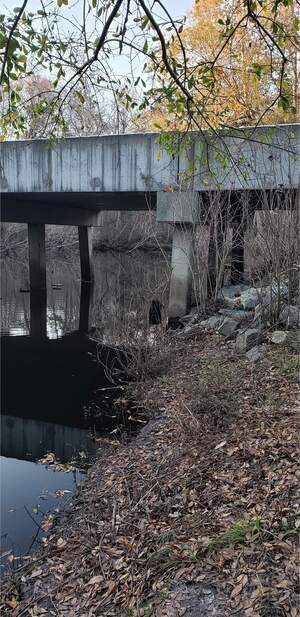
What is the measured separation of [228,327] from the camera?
8.95 metres

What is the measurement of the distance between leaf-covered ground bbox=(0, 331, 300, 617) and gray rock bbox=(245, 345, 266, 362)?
1135 mm

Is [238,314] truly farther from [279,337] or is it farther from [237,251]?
[237,251]

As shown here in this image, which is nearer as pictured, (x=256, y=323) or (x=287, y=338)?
(x=287, y=338)

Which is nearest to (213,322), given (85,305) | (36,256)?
(85,305)

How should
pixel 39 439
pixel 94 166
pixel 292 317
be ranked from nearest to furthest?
pixel 39 439 → pixel 292 317 → pixel 94 166

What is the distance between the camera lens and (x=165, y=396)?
7.04 meters

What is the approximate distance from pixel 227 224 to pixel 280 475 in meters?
6.82

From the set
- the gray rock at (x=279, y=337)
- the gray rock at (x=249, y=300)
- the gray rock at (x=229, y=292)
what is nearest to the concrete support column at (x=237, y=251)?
the gray rock at (x=229, y=292)

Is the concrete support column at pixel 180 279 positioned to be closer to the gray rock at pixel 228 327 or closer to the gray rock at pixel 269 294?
the gray rock at pixel 228 327

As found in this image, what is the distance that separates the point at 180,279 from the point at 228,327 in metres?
3.57

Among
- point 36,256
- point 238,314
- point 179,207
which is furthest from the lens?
point 36,256

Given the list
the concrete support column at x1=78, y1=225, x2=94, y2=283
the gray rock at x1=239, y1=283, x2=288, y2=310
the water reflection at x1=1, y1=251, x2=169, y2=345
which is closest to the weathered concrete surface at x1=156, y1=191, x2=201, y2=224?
the water reflection at x1=1, y1=251, x2=169, y2=345

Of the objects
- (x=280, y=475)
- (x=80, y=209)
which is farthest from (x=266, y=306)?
(x=80, y=209)

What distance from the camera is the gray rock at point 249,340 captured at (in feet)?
25.3
